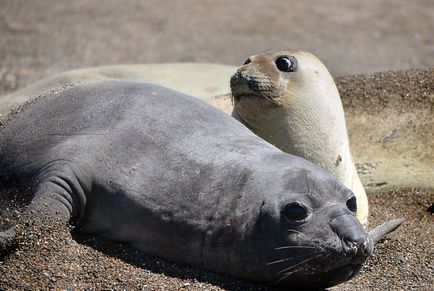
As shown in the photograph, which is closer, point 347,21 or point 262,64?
point 262,64

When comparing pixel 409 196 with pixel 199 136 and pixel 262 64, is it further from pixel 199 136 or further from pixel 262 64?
pixel 199 136

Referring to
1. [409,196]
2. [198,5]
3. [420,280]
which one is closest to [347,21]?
[198,5]

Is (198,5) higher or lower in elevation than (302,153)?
lower

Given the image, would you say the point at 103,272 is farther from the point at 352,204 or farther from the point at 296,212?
the point at 352,204

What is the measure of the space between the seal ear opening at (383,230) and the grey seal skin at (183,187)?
3.01 ft

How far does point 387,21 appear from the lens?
587 inches

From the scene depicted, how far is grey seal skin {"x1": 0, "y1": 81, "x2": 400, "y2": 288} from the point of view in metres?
4.70

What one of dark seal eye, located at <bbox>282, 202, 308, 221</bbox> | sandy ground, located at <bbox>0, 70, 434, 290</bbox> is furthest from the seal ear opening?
dark seal eye, located at <bbox>282, 202, 308, 221</bbox>

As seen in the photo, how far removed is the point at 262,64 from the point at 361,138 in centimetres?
176

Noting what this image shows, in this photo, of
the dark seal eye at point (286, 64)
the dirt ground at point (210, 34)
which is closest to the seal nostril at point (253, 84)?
the dark seal eye at point (286, 64)

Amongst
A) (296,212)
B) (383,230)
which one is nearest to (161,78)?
(383,230)

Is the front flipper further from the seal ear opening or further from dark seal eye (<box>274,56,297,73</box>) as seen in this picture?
dark seal eye (<box>274,56,297,73</box>)

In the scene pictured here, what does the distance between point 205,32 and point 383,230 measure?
8.32 metres

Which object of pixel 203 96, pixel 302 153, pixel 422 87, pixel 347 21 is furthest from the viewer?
pixel 347 21
